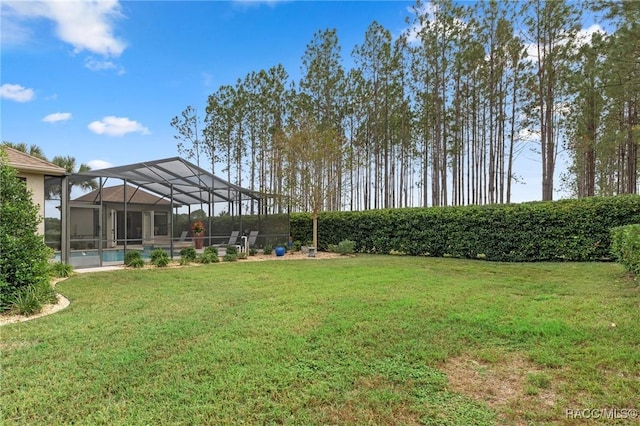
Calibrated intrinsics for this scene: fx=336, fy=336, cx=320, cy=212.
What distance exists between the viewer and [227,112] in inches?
797

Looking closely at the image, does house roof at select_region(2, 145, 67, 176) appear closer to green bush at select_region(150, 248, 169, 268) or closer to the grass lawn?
green bush at select_region(150, 248, 169, 268)

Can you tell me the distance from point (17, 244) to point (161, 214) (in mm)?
12730

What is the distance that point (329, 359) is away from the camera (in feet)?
9.86

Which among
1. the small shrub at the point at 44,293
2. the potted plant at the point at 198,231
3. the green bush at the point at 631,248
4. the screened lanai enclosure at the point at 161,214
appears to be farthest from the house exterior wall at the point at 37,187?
the green bush at the point at 631,248

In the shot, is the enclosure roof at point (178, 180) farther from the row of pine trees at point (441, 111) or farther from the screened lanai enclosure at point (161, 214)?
the row of pine trees at point (441, 111)

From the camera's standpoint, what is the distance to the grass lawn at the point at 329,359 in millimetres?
2244

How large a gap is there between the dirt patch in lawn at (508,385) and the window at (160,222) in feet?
55.1

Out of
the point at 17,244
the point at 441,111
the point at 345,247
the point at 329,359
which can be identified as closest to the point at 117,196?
the point at 17,244

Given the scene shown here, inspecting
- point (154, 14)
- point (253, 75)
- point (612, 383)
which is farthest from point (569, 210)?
point (253, 75)

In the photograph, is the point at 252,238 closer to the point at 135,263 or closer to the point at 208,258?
the point at 208,258

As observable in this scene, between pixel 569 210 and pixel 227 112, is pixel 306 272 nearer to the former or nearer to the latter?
pixel 569 210

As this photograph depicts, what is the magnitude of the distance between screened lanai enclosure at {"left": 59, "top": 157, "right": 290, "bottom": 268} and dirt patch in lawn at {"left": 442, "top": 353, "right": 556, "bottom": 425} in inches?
398

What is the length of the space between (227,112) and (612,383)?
20700 mm

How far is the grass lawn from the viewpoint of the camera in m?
2.24
